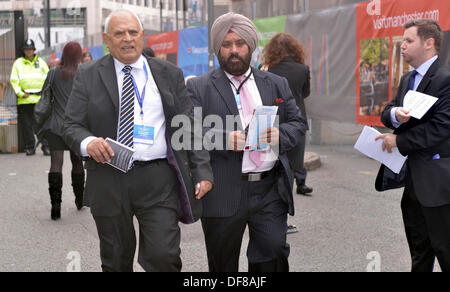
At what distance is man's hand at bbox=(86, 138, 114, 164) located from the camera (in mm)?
3273

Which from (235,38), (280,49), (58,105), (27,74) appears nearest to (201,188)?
(235,38)

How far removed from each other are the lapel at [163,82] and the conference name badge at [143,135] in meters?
0.15

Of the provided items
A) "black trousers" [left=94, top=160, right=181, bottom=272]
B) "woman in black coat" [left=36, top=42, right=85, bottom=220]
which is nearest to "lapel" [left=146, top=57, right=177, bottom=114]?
"black trousers" [left=94, top=160, right=181, bottom=272]

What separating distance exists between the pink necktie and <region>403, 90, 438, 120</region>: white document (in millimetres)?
960

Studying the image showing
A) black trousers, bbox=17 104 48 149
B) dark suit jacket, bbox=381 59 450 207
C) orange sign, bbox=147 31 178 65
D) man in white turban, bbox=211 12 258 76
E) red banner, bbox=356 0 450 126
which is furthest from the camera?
orange sign, bbox=147 31 178 65

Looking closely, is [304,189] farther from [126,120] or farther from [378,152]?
[126,120]

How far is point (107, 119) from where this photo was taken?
344 centimetres

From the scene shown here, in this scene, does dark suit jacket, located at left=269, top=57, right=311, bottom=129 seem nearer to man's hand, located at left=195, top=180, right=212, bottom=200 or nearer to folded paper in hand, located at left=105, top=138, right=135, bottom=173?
man's hand, located at left=195, top=180, right=212, bottom=200

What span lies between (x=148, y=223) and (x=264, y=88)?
1084mm

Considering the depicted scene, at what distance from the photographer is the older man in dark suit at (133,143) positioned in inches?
136

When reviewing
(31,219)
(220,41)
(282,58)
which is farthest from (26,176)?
(220,41)

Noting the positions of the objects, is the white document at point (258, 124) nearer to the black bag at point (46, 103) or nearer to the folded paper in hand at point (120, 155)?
the folded paper in hand at point (120, 155)

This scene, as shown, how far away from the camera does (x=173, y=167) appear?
3555mm

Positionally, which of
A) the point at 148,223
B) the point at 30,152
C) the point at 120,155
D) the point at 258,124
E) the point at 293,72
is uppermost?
the point at 293,72
